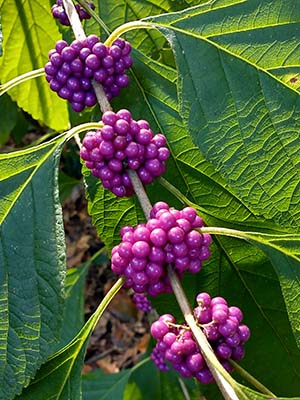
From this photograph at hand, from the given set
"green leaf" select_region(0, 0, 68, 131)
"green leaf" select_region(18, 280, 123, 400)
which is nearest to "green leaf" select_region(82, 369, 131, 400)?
"green leaf" select_region(0, 0, 68, 131)

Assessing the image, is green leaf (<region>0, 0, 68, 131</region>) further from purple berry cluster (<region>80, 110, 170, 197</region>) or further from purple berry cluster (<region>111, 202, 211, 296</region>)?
purple berry cluster (<region>111, 202, 211, 296</region>)

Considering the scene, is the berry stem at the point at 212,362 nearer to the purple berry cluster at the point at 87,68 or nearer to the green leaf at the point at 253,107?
the green leaf at the point at 253,107

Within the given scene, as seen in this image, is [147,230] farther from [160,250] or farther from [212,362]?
[212,362]

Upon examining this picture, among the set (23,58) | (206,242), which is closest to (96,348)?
(23,58)

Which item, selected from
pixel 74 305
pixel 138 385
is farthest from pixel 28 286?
pixel 138 385

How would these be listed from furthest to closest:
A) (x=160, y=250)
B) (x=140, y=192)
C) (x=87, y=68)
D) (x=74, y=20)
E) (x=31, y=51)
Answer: (x=31, y=51) < (x=74, y=20) < (x=87, y=68) < (x=140, y=192) < (x=160, y=250)
